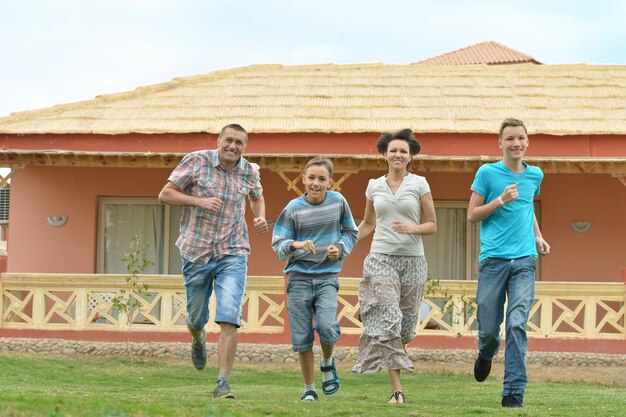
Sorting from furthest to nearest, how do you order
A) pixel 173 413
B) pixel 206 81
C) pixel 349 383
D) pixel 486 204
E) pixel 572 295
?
1. pixel 206 81
2. pixel 572 295
3. pixel 349 383
4. pixel 486 204
5. pixel 173 413

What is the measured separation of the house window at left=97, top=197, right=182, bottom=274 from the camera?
16.4m

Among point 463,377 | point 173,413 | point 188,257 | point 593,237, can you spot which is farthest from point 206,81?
point 173,413

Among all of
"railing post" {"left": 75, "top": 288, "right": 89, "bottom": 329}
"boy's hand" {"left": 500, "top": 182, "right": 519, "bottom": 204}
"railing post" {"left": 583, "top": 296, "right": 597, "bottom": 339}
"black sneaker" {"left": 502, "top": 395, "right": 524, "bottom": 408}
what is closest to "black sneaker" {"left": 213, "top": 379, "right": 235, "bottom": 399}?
"black sneaker" {"left": 502, "top": 395, "right": 524, "bottom": 408}

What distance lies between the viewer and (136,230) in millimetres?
16453

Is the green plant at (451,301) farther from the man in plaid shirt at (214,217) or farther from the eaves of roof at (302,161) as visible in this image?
the man in plaid shirt at (214,217)

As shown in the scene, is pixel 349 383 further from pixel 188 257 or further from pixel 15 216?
pixel 15 216

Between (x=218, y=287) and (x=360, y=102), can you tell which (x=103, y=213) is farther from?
(x=218, y=287)

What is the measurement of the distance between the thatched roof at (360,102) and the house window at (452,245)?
4.39 ft

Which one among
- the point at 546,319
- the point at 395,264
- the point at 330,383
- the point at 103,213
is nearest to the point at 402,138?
the point at 395,264

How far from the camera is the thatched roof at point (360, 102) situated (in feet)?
52.2

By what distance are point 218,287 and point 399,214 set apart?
134cm

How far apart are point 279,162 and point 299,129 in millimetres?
1223

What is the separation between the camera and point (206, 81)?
18.8m

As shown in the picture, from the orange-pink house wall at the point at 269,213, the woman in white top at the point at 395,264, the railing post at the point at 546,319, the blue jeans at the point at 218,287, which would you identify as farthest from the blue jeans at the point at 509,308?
the orange-pink house wall at the point at 269,213
